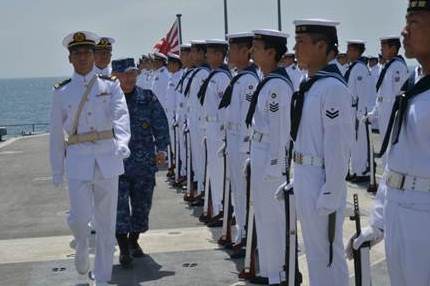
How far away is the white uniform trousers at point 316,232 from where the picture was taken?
519 centimetres

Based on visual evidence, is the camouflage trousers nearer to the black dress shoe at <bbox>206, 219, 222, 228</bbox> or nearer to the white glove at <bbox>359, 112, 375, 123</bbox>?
the black dress shoe at <bbox>206, 219, 222, 228</bbox>

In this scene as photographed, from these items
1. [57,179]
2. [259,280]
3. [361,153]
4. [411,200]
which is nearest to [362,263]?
[411,200]

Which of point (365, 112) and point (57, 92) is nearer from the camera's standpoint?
point (57, 92)

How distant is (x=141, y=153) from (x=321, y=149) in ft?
12.1

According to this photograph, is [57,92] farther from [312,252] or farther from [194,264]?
[312,252]

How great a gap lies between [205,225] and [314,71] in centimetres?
512

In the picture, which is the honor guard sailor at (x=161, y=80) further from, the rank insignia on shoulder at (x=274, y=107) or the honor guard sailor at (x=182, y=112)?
the rank insignia on shoulder at (x=274, y=107)

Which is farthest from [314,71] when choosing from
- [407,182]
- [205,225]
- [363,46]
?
[363,46]

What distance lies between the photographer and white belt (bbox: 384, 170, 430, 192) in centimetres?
387

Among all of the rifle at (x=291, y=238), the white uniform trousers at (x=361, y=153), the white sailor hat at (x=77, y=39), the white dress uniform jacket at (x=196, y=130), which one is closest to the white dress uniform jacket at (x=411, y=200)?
the rifle at (x=291, y=238)

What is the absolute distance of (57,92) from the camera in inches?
278

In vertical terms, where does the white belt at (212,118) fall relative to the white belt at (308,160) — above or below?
below

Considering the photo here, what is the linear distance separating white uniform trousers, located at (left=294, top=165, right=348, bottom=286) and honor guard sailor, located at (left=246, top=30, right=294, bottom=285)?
1.25 meters

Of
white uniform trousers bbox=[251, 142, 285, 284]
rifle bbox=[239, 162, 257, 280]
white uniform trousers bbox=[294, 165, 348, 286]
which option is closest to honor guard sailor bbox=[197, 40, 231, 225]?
rifle bbox=[239, 162, 257, 280]
